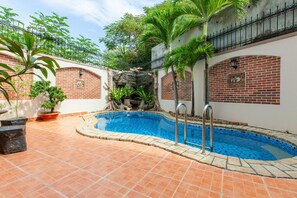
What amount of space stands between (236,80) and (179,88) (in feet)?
10.2

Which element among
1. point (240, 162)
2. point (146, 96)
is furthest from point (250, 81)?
point (146, 96)

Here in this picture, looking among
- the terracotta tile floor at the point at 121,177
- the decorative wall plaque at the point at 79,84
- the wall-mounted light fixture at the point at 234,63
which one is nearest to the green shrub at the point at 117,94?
the decorative wall plaque at the point at 79,84

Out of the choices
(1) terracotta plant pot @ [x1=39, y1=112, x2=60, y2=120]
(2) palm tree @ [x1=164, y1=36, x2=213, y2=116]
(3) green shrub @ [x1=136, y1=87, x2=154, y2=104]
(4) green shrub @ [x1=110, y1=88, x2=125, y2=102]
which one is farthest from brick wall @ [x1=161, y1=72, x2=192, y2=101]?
(1) terracotta plant pot @ [x1=39, y1=112, x2=60, y2=120]

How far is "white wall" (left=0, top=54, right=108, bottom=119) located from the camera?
216 inches

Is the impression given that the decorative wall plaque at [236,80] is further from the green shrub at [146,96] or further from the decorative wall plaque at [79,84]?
the decorative wall plaque at [79,84]

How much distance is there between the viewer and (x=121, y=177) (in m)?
1.84

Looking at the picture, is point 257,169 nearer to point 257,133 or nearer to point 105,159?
point 105,159

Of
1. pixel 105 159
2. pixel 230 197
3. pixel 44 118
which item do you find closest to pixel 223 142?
pixel 230 197

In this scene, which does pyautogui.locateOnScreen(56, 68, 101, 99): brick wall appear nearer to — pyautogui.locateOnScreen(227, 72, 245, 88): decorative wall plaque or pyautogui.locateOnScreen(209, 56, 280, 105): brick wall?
pyautogui.locateOnScreen(209, 56, 280, 105): brick wall

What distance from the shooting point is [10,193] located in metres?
1.54

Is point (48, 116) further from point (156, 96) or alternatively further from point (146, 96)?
point (156, 96)

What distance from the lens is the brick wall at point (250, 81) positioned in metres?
4.20

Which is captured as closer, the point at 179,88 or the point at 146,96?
the point at 179,88

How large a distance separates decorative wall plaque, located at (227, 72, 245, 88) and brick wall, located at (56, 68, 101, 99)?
22.2 ft
